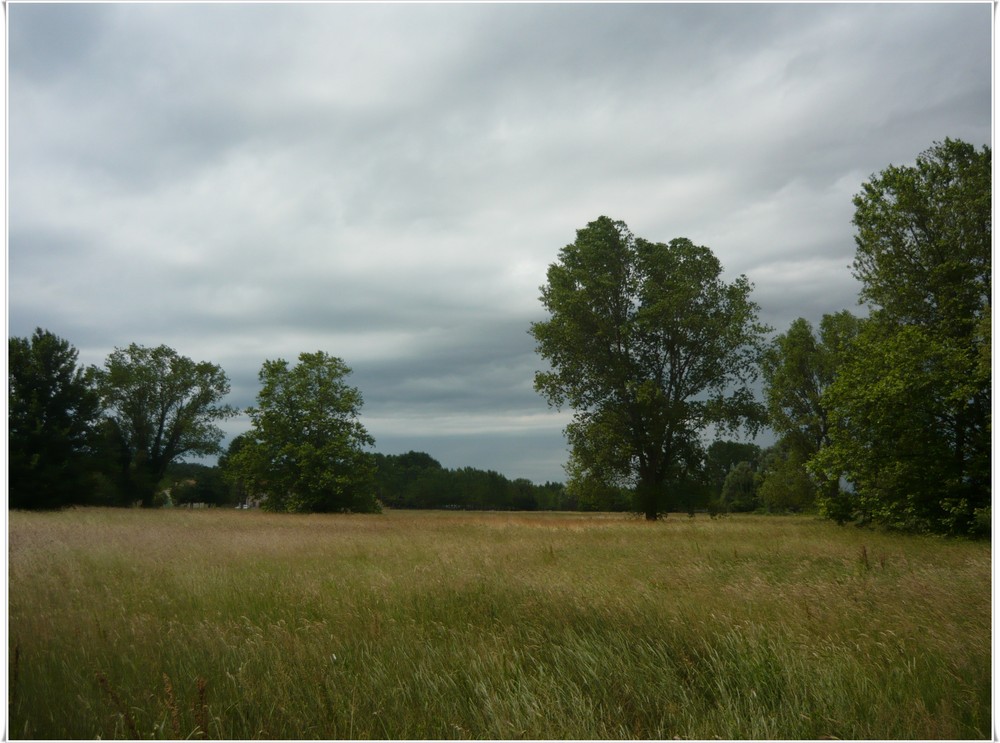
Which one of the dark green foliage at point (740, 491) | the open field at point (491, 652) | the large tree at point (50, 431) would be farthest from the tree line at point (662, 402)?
the dark green foliage at point (740, 491)

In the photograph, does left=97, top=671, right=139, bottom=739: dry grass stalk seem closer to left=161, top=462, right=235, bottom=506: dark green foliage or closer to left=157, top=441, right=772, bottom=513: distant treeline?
left=157, top=441, right=772, bottom=513: distant treeline

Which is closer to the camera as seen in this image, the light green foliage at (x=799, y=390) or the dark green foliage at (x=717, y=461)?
the dark green foliage at (x=717, y=461)

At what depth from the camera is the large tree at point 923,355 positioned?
38.3 ft

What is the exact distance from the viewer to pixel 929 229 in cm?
1462

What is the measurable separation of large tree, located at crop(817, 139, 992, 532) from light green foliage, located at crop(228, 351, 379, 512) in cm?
2400

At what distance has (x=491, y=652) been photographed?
4.88m

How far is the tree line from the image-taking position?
10.8 meters

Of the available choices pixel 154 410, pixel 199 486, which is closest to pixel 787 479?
pixel 154 410

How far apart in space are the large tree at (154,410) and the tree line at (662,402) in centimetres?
14

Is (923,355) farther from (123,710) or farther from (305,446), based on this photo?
(305,446)

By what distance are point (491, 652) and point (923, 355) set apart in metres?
12.8

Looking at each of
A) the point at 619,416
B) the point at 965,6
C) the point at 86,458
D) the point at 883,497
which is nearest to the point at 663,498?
the point at 619,416

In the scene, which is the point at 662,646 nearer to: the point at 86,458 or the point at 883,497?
the point at 86,458

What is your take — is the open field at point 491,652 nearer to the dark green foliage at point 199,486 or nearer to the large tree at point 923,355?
the large tree at point 923,355
